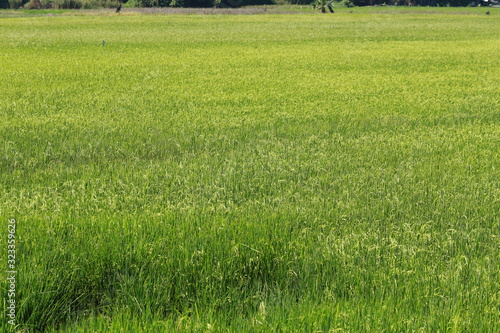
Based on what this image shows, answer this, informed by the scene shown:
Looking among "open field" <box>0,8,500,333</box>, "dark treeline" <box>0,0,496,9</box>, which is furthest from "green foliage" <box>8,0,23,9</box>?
"open field" <box>0,8,500,333</box>

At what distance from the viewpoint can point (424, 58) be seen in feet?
96.4

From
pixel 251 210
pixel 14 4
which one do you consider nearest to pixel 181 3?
pixel 14 4

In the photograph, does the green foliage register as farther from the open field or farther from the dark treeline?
the open field

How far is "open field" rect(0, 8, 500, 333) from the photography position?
4781 mm

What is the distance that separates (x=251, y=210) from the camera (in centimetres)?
680

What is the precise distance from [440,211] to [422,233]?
85 cm

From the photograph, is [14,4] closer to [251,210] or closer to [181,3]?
[181,3]

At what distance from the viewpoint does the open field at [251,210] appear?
188 inches

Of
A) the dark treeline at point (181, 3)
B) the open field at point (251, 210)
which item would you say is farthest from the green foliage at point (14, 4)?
the open field at point (251, 210)

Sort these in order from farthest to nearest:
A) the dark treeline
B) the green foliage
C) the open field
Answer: the green foliage → the dark treeline → the open field

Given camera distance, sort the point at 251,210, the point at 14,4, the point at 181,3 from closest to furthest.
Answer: the point at 251,210
the point at 14,4
the point at 181,3

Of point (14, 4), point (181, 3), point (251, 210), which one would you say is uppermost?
point (181, 3)

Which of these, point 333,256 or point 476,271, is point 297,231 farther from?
point 476,271

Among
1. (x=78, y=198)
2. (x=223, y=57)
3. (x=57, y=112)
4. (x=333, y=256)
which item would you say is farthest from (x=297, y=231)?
(x=223, y=57)
